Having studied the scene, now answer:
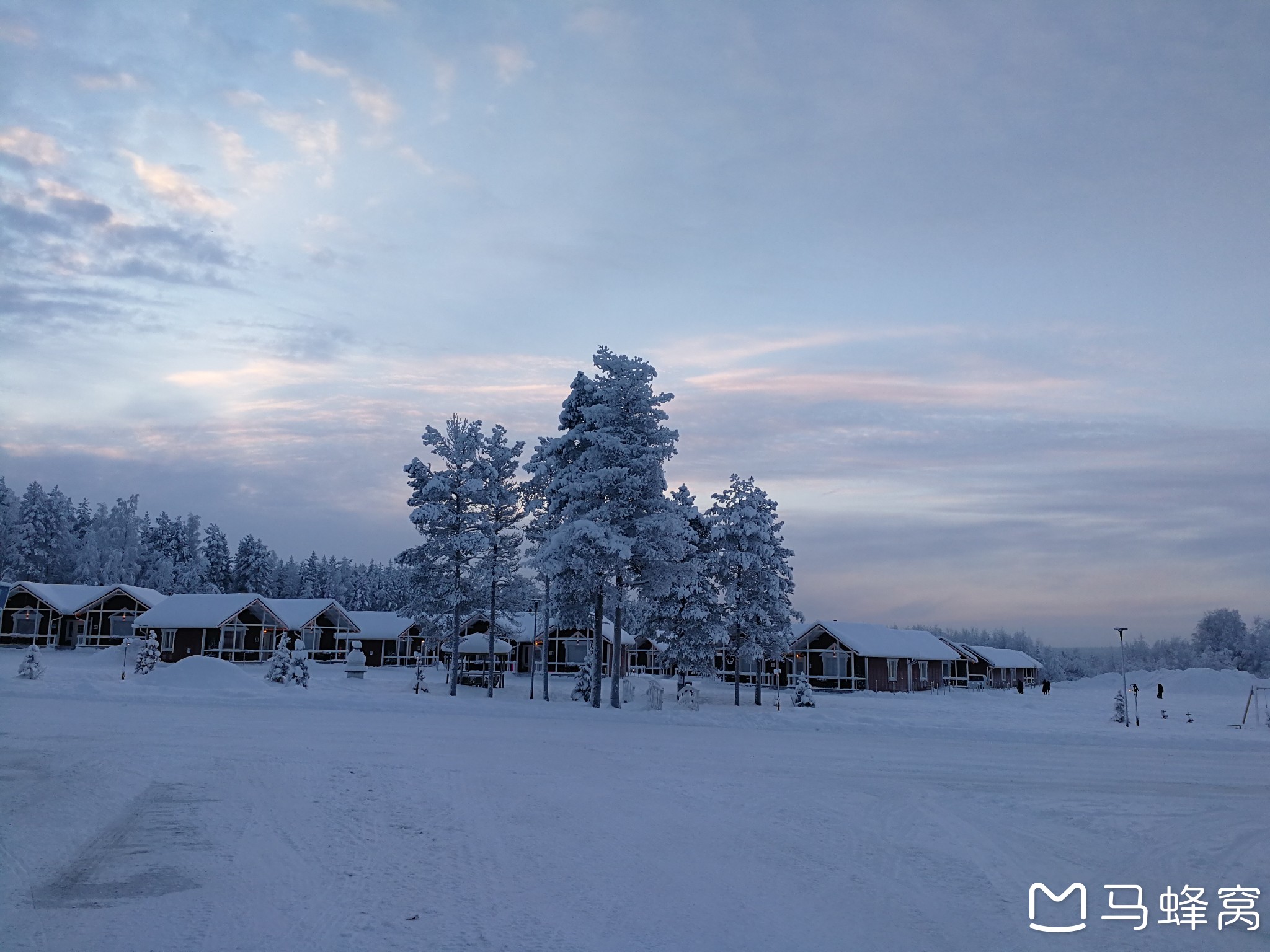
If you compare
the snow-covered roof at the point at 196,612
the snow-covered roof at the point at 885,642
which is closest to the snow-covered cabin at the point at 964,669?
the snow-covered roof at the point at 885,642

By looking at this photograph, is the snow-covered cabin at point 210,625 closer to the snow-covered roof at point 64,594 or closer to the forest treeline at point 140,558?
the snow-covered roof at point 64,594

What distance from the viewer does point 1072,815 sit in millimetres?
14633

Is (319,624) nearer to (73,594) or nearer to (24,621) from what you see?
(73,594)

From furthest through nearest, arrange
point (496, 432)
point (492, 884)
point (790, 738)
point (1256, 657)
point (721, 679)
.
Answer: point (1256, 657) → point (721, 679) → point (496, 432) → point (790, 738) → point (492, 884)

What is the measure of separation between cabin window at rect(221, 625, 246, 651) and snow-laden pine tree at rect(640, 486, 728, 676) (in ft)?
122

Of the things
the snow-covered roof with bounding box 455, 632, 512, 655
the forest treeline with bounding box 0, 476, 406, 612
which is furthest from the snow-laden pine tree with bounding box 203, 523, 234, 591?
the snow-covered roof with bounding box 455, 632, 512, 655

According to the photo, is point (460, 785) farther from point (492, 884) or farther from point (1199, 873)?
point (1199, 873)

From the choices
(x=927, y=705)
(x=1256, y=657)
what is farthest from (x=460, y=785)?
(x=1256, y=657)

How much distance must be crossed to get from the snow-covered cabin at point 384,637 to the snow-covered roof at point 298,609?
4.37 metres

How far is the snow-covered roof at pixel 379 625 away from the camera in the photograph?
257 ft

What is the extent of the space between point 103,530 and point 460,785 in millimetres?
143398

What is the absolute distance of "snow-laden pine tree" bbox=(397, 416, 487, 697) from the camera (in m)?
43.1

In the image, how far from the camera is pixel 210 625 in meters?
63.2

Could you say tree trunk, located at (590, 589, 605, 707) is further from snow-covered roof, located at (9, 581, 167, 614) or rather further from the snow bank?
the snow bank
